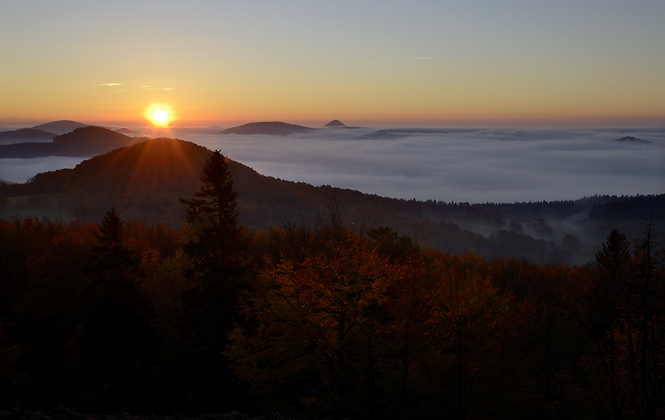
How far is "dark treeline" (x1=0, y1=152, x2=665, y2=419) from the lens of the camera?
23.7 m

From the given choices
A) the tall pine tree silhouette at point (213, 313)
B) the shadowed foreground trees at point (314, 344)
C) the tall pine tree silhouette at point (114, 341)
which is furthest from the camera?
the tall pine tree silhouette at point (213, 313)

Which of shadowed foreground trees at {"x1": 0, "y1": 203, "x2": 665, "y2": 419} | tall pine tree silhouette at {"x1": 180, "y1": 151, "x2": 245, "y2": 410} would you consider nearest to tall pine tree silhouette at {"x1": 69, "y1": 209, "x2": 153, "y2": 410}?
shadowed foreground trees at {"x1": 0, "y1": 203, "x2": 665, "y2": 419}

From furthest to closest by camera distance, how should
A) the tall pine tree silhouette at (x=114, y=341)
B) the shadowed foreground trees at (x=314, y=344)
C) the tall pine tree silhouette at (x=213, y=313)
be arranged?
1. the tall pine tree silhouette at (x=213, y=313)
2. the tall pine tree silhouette at (x=114, y=341)
3. the shadowed foreground trees at (x=314, y=344)

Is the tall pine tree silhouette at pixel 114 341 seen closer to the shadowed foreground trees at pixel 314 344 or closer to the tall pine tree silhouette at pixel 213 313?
the shadowed foreground trees at pixel 314 344

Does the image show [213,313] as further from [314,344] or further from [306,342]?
[314,344]

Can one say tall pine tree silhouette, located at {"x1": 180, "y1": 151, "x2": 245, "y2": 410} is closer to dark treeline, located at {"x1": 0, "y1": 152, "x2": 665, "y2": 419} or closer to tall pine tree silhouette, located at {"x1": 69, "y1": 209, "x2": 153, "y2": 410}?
dark treeline, located at {"x1": 0, "y1": 152, "x2": 665, "y2": 419}

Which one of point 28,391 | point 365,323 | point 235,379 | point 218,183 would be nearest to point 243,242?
point 218,183

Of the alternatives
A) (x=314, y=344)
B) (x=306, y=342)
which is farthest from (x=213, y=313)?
(x=314, y=344)

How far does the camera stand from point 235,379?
1157 inches

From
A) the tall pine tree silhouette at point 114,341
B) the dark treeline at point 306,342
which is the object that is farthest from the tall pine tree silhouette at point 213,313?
the tall pine tree silhouette at point 114,341

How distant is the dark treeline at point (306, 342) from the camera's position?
23734mm

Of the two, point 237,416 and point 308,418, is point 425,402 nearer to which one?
point 308,418

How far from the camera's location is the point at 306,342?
24.4 meters

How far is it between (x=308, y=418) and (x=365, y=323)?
5.19 m
